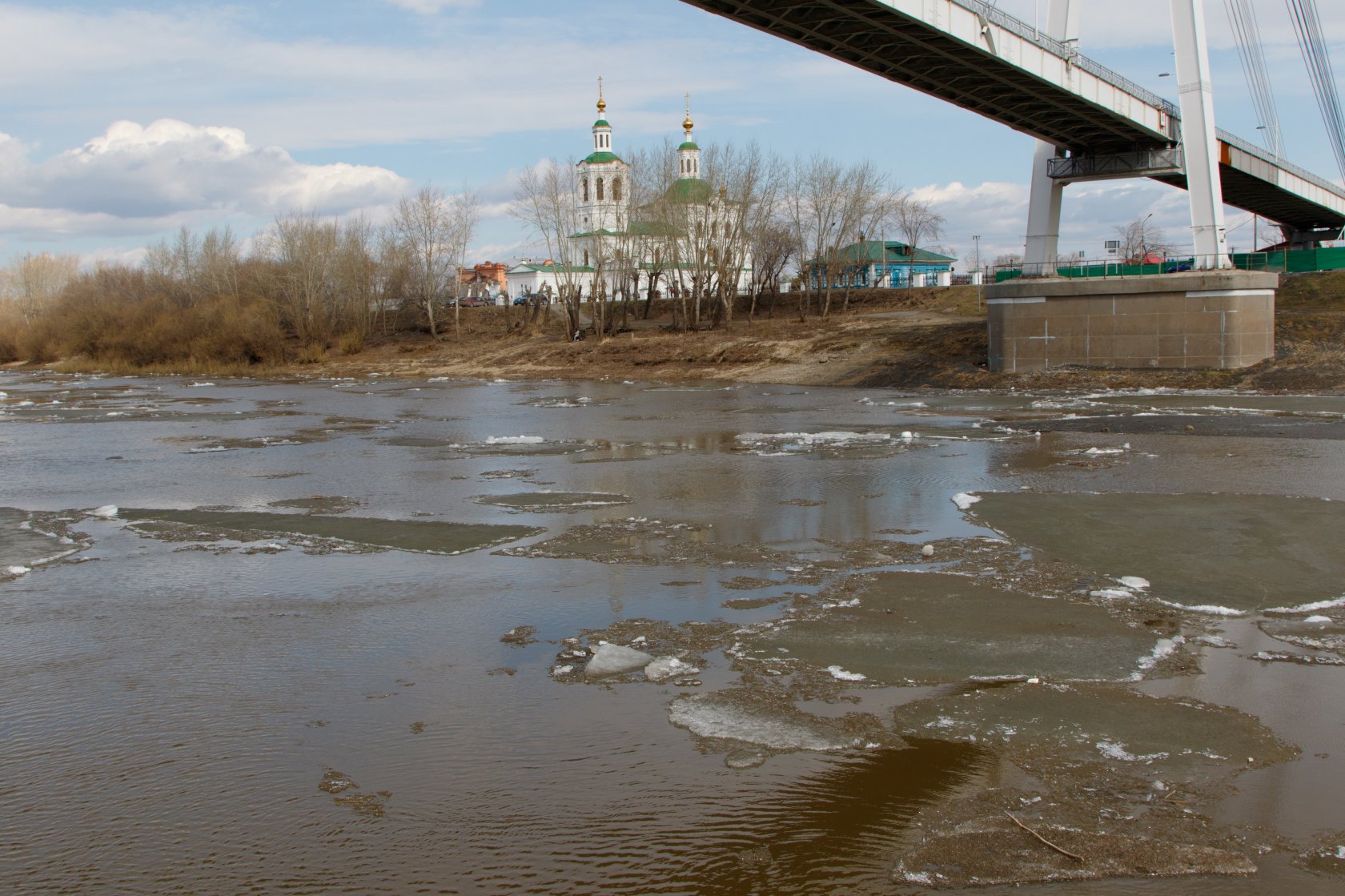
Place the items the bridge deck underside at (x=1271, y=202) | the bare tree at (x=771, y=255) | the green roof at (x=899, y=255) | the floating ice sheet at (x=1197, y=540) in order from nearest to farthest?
the floating ice sheet at (x=1197, y=540) → the bridge deck underside at (x=1271, y=202) → the bare tree at (x=771, y=255) → the green roof at (x=899, y=255)

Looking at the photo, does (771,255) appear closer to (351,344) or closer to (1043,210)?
(351,344)

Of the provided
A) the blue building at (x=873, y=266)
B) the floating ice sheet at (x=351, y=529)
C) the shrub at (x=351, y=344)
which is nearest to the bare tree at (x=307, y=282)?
the shrub at (x=351, y=344)

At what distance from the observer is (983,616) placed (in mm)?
8195

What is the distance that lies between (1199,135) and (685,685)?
A: 3195cm

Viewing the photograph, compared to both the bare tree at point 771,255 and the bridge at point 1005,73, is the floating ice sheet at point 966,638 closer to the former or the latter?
the bridge at point 1005,73

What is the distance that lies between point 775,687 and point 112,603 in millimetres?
5930

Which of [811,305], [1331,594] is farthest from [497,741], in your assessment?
[811,305]

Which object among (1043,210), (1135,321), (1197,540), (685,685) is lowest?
(685,685)

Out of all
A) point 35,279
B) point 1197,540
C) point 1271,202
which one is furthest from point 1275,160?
point 35,279

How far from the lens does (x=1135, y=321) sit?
31.7 metres

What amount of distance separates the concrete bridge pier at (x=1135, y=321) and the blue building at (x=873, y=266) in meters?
23.7

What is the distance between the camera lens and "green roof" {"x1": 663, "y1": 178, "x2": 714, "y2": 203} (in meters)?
56.9

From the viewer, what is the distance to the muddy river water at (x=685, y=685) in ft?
16.0

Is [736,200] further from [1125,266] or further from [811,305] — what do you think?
[1125,266]
